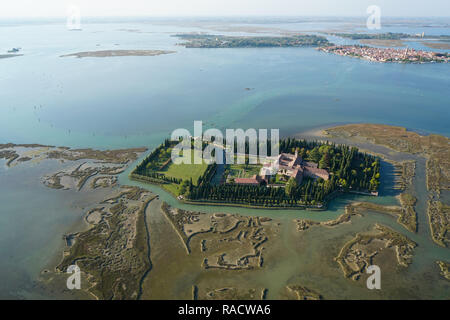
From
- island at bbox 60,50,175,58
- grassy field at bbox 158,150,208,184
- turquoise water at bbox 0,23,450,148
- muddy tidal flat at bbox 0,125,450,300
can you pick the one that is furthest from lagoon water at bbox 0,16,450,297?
island at bbox 60,50,175,58

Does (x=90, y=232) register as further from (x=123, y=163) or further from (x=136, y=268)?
(x=123, y=163)

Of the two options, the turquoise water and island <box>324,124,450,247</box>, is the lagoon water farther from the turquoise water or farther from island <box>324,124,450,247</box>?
island <box>324,124,450,247</box>

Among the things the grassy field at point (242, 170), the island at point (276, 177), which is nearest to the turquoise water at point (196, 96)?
the island at point (276, 177)

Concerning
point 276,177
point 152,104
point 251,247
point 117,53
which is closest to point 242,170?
point 276,177

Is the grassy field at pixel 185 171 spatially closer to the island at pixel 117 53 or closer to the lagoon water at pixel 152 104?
the lagoon water at pixel 152 104

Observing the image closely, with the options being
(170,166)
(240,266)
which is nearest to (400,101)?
(170,166)
